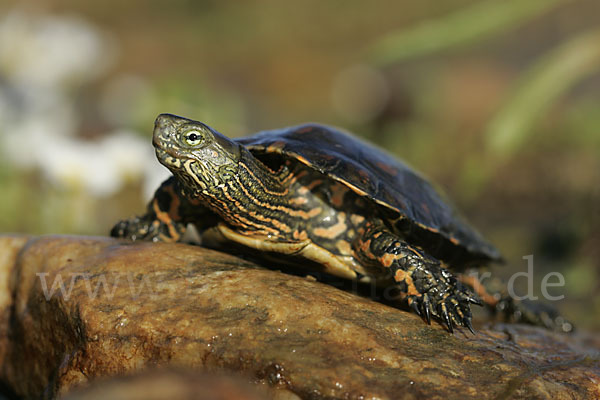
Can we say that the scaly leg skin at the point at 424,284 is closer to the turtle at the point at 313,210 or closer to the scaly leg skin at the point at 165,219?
the turtle at the point at 313,210

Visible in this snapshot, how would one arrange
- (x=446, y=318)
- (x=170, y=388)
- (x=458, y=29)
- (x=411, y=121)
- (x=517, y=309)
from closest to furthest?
(x=170, y=388), (x=446, y=318), (x=517, y=309), (x=458, y=29), (x=411, y=121)

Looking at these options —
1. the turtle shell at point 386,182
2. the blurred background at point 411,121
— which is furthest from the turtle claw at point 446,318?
the blurred background at point 411,121

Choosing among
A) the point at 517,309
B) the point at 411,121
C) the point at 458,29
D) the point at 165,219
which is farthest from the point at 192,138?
the point at 411,121

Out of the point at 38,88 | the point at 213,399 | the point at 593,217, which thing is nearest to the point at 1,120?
the point at 38,88

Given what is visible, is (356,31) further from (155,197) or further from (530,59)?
(155,197)

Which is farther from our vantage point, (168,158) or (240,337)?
(168,158)

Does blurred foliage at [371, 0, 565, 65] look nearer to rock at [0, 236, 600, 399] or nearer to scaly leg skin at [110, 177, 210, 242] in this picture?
scaly leg skin at [110, 177, 210, 242]

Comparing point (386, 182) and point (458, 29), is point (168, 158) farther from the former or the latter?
point (458, 29)
